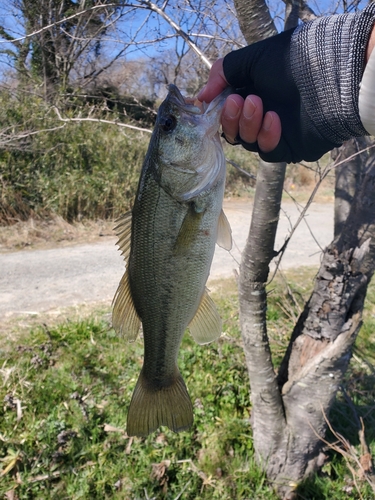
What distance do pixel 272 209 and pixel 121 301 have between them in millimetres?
1244

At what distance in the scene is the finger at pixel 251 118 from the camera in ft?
5.34

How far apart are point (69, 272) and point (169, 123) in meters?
4.60

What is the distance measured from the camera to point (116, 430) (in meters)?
3.20

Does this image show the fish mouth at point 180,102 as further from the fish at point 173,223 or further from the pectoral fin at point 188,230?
the pectoral fin at point 188,230

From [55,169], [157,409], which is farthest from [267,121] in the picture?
[55,169]

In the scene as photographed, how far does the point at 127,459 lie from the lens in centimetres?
307

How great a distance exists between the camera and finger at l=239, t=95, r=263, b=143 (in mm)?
1629

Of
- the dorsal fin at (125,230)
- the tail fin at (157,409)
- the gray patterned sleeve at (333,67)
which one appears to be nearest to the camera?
the gray patterned sleeve at (333,67)

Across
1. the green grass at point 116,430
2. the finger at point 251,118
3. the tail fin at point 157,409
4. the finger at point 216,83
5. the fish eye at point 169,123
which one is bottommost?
the green grass at point 116,430

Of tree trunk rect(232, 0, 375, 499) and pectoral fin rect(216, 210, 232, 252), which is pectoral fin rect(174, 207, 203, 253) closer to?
pectoral fin rect(216, 210, 232, 252)

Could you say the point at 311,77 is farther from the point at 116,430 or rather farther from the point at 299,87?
the point at 116,430

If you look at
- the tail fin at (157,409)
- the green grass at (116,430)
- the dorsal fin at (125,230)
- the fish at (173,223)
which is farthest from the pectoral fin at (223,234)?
the green grass at (116,430)

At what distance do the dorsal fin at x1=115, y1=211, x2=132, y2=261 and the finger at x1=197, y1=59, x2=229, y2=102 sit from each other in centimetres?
69

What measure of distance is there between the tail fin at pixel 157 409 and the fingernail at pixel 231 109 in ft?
4.13
